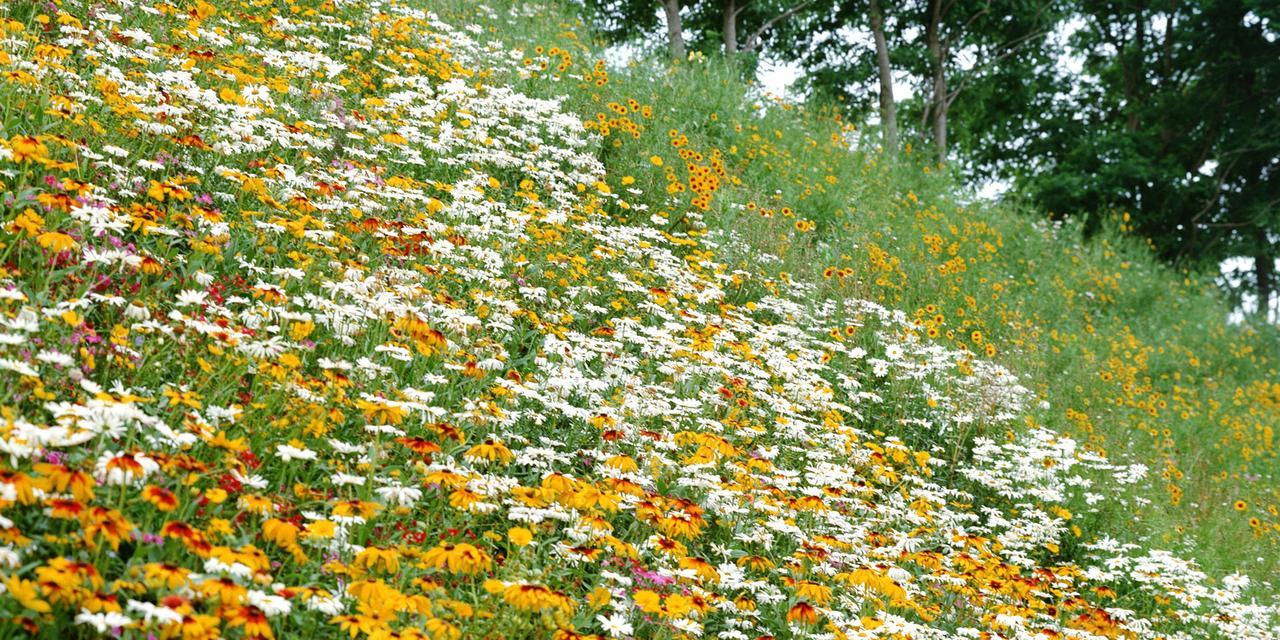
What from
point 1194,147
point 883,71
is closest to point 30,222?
point 883,71

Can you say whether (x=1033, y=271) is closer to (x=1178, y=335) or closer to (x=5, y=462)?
(x=1178, y=335)

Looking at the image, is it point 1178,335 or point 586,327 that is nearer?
point 586,327

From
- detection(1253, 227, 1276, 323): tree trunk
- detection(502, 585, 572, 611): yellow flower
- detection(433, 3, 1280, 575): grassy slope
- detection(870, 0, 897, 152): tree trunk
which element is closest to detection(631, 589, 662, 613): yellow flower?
detection(502, 585, 572, 611): yellow flower

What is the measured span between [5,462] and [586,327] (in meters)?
3.42

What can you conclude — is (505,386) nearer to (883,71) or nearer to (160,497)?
(160,497)

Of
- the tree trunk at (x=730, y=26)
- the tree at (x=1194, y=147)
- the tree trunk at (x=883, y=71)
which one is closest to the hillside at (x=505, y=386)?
the tree trunk at (x=730, y=26)

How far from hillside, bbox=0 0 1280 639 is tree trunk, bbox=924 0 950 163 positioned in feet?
21.3

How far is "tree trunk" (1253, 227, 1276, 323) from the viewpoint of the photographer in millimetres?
17578

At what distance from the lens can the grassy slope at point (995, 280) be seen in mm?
7027

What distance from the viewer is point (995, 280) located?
935 cm

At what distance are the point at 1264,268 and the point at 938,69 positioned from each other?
8.15 meters

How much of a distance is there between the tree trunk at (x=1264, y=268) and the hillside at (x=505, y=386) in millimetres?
9928

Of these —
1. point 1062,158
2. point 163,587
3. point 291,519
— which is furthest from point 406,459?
point 1062,158

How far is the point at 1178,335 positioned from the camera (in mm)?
11156
